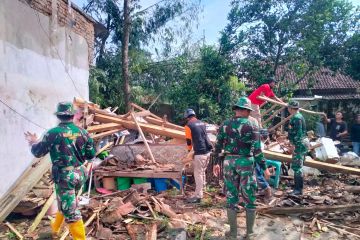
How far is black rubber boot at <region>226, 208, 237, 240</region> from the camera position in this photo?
16.2 feet

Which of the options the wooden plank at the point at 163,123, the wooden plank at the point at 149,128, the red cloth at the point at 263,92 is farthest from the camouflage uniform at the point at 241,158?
the wooden plank at the point at 163,123

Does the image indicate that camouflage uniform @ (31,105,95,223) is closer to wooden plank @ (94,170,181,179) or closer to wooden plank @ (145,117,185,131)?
wooden plank @ (94,170,181,179)

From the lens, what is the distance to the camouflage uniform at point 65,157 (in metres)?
4.35

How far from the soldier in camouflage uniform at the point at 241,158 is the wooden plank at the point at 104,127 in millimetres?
4308

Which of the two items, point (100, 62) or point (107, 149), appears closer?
point (107, 149)

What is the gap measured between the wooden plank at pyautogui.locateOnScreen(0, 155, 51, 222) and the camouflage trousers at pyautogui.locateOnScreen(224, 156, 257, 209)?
3.64 meters

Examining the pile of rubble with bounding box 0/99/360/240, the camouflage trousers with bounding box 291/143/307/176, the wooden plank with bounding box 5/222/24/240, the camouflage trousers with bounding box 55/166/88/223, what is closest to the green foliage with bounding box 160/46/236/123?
the pile of rubble with bounding box 0/99/360/240

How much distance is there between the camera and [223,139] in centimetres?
505

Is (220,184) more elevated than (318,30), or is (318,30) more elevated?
(318,30)

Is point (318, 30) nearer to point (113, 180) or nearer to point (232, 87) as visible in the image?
point (232, 87)

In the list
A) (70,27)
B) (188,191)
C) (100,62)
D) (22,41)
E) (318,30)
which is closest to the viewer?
(22,41)

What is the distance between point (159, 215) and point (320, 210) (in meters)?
2.90

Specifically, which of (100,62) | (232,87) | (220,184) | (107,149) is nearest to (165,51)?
(100,62)

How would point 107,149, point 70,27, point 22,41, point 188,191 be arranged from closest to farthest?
point 22,41, point 188,191, point 107,149, point 70,27
